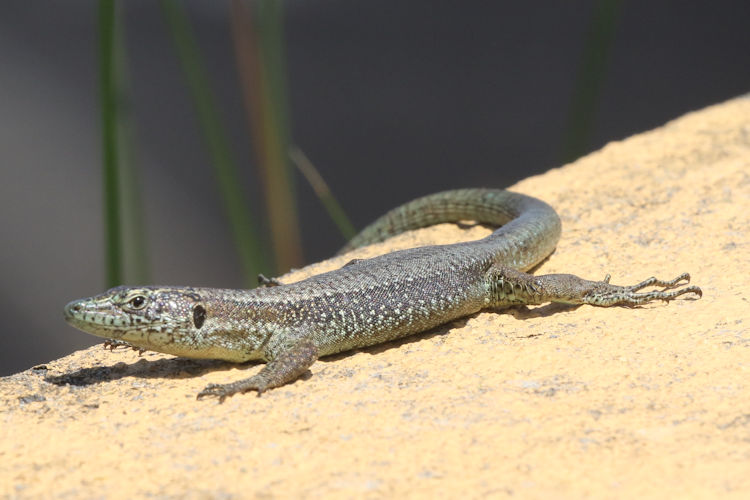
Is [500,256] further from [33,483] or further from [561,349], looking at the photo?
[33,483]

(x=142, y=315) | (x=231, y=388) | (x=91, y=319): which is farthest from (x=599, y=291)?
(x=91, y=319)

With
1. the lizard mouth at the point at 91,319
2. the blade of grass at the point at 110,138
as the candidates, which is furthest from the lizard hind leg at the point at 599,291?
the blade of grass at the point at 110,138

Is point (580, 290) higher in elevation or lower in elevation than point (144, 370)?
higher

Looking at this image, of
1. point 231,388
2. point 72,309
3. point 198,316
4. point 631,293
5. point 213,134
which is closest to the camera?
point 231,388

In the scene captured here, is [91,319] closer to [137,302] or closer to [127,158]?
[137,302]

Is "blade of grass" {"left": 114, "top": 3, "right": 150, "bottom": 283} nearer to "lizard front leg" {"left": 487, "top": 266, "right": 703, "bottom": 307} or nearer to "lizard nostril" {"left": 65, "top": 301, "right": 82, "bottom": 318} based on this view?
"lizard nostril" {"left": 65, "top": 301, "right": 82, "bottom": 318}

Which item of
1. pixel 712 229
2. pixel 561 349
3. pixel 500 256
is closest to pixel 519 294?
pixel 500 256
